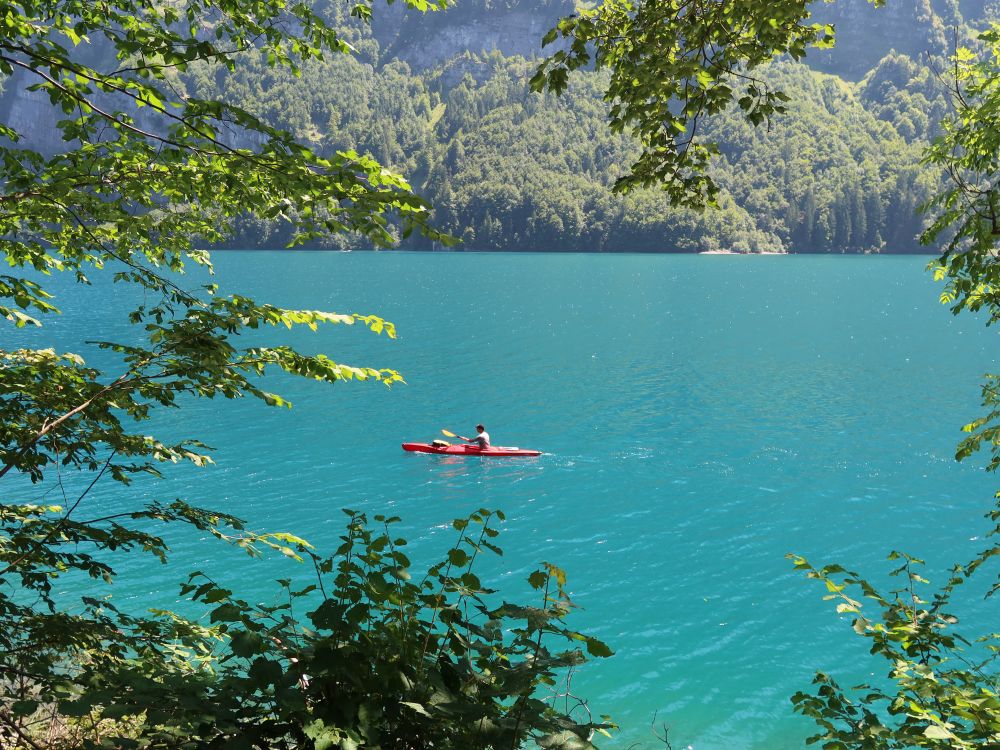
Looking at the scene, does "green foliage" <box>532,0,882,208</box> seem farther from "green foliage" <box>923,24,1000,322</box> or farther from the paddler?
the paddler

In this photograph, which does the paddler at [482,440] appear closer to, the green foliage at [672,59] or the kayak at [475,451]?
the kayak at [475,451]

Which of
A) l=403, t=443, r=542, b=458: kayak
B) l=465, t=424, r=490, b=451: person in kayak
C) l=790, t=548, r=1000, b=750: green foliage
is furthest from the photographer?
l=403, t=443, r=542, b=458: kayak

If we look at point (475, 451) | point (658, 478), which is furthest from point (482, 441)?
point (658, 478)

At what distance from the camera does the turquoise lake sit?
1342cm

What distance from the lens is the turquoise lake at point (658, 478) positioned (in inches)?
528

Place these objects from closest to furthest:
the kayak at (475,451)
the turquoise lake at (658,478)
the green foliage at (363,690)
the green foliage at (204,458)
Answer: the green foliage at (363,690) < the green foliage at (204,458) < the turquoise lake at (658,478) < the kayak at (475,451)

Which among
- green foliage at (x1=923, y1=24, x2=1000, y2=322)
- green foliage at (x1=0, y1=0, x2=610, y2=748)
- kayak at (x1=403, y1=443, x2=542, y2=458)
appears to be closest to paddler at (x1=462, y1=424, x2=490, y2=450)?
kayak at (x1=403, y1=443, x2=542, y2=458)

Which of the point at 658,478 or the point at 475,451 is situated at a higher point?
the point at 475,451

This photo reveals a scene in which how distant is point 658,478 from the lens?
23.4 m

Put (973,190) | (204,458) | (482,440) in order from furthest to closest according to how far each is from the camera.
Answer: (482,440) < (204,458) < (973,190)

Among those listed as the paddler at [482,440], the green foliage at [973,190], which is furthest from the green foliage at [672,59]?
the paddler at [482,440]

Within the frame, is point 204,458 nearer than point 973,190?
No

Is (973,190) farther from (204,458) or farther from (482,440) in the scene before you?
(482,440)

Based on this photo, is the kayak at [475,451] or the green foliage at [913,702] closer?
the green foliage at [913,702]
